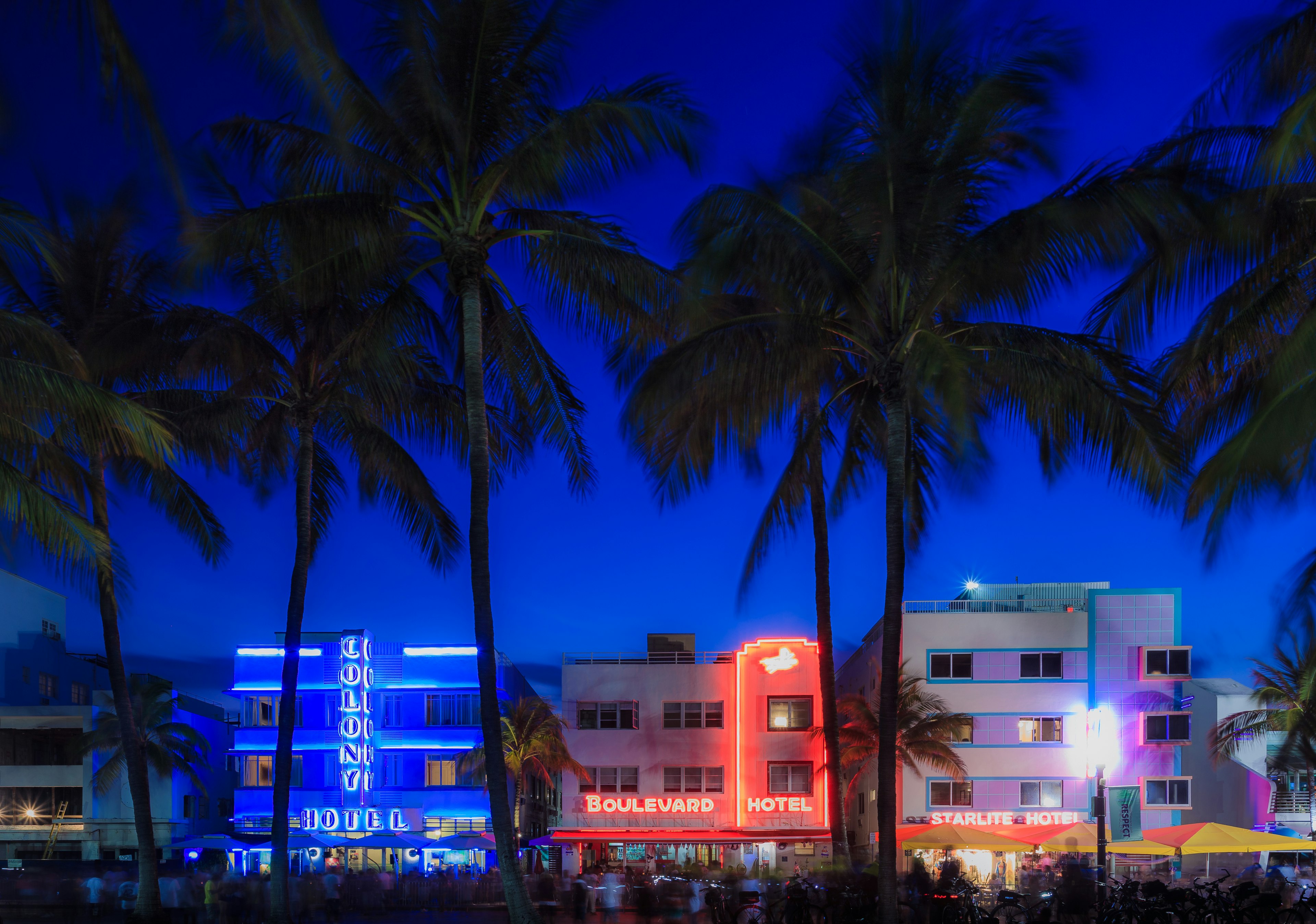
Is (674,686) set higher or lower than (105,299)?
lower

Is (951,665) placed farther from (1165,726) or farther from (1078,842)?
(1078,842)

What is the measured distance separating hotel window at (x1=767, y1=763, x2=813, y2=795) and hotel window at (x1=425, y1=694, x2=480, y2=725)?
1302cm

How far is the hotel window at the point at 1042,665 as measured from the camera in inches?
1766

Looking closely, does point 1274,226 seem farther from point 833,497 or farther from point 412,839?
point 412,839

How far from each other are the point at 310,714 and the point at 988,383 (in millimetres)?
38819

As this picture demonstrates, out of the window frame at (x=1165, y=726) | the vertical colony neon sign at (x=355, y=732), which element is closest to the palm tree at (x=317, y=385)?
the vertical colony neon sign at (x=355, y=732)

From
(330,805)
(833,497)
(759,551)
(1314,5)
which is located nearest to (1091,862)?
(833,497)

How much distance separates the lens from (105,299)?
2528cm

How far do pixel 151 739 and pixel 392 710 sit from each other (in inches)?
414

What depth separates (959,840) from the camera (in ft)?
120

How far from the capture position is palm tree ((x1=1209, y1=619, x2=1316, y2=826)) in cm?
4081

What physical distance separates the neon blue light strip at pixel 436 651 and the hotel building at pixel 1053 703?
706 inches

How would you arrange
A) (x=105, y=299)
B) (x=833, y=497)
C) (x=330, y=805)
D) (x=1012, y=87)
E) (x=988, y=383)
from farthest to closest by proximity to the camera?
1. (x=330, y=805)
2. (x=833, y=497)
3. (x=105, y=299)
4. (x=988, y=383)
5. (x=1012, y=87)

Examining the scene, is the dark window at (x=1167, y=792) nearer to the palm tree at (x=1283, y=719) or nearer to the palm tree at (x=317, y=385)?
the palm tree at (x=1283, y=719)
